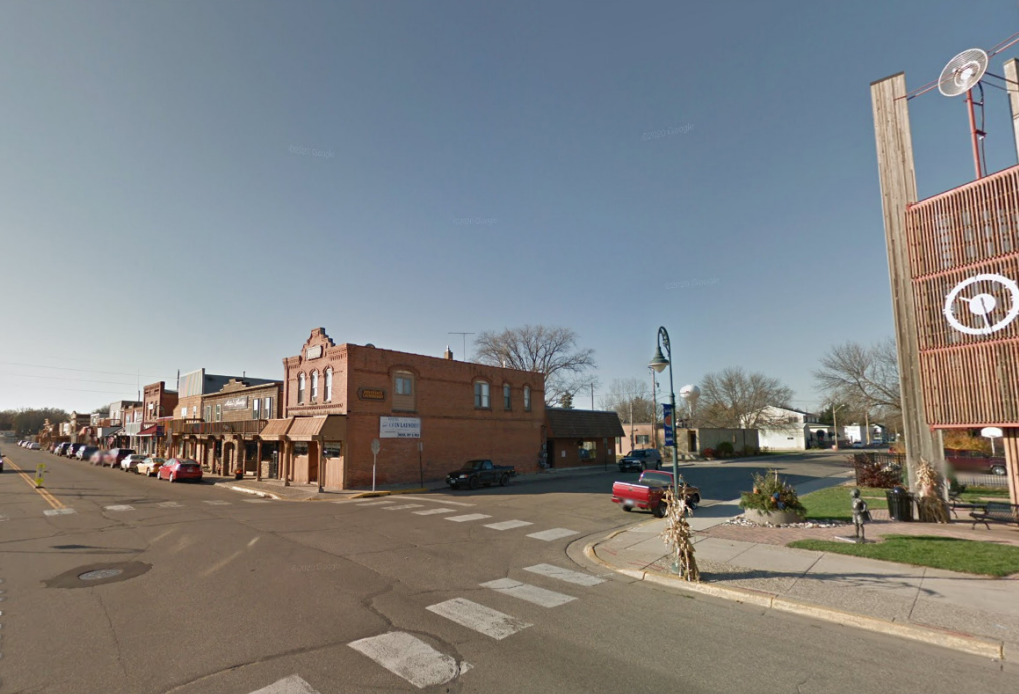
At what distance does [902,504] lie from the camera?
14.4m

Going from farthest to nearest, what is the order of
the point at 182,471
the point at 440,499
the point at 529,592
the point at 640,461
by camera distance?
1. the point at 640,461
2. the point at 182,471
3. the point at 440,499
4. the point at 529,592

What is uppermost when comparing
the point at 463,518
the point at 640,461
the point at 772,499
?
the point at 772,499

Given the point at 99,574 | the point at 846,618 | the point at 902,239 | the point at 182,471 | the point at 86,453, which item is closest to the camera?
the point at 846,618

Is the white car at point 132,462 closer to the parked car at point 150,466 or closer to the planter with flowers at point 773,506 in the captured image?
the parked car at point 150,466

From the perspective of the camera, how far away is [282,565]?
33.5ft

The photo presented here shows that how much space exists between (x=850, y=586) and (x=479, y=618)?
6.10m

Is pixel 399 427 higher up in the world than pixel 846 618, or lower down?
higher up

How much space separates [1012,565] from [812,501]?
11.1m

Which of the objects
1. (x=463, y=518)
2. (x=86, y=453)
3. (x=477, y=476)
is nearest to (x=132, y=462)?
(x=86, y=453)

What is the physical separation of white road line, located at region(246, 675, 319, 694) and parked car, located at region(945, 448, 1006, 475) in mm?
30080

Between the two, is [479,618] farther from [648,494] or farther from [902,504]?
[902,504]

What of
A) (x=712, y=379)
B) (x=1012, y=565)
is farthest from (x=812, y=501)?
(x=712, y=379)

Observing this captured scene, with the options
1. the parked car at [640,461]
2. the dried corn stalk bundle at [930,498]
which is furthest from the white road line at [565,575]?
the parked car at [640,461]

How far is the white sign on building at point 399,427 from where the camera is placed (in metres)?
28.5
